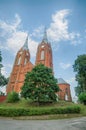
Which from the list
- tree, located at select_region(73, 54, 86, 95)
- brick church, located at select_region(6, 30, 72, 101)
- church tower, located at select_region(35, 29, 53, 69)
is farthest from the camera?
church tower, located at select_region(35, 29, 53, 69)

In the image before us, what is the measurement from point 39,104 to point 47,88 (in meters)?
3.76

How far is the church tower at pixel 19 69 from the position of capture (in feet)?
182

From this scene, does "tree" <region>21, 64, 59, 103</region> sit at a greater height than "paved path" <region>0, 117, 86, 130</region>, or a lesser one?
greater

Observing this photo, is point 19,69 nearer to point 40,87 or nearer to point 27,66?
point 27,66

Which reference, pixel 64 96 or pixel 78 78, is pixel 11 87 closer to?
pixel 64 96

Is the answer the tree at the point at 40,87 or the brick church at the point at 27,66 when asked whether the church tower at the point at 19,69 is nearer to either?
the brick church at the point at 27,66

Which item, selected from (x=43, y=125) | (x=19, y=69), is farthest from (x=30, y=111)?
(x=19, y=69)

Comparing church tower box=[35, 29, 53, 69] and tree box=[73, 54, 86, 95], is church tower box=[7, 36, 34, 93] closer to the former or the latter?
church tower box=[35, 29, 53, 69]

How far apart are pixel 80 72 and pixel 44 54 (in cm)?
1891

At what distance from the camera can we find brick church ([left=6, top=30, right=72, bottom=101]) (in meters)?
55.5

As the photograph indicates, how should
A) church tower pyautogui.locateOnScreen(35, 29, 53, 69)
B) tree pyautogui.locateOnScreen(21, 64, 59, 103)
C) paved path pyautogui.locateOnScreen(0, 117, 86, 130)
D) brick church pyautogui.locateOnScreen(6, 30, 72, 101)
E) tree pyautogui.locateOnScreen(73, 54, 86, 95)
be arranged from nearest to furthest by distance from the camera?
paved path pyautogui.locateOnScreen(0, 117, 86, 130), tree pyautogui.locateOnScreen(21, 64, 59, 103), tree pyautogui.locateOnScreen(73, 54, 86, 95), brick church pyautogui.locateOnScreen(6, 30, 72, 101), church tower pyautogui.locateOnScreen(35, 29, 53, 69)

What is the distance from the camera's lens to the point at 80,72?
148 feet

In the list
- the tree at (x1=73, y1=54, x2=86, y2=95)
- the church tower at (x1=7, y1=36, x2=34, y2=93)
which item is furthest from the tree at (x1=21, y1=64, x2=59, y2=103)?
the church tower at (x1=7, y1=36, x2=34, y2=93)

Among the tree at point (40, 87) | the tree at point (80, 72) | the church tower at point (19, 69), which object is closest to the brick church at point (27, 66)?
the church tower at point (19, 69)
